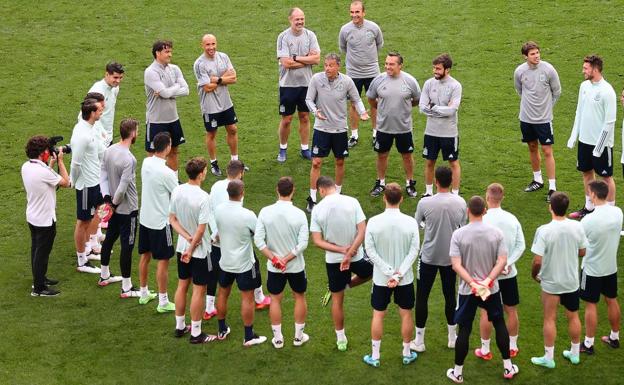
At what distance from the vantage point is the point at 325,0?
19375 millimetres

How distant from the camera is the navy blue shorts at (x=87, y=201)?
36.4 feet

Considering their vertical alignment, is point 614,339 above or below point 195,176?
below

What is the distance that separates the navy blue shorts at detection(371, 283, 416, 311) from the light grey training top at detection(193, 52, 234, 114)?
5.23 meters

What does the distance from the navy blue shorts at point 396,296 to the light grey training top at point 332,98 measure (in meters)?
3.72

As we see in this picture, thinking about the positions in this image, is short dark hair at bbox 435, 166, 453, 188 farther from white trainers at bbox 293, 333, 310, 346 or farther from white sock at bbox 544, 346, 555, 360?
white trainers at bbox 293, 333, 310, 346

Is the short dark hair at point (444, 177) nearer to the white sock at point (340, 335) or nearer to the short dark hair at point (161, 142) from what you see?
the white sock at point (340, 335)

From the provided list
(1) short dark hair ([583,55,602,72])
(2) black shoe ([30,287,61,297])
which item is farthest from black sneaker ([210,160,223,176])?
(1) short dark hair ([583,55,602,72])

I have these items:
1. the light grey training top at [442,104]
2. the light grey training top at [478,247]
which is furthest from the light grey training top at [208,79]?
the light grey training top at [478,247]

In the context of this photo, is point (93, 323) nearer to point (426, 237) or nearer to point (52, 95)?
point (426, 237)

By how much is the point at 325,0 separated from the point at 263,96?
4.15m

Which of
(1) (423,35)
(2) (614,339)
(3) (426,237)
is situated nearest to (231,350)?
(3) (426,237)

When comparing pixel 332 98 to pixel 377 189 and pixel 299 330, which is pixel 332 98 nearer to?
pixel 377 189

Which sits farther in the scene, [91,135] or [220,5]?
[220,5]

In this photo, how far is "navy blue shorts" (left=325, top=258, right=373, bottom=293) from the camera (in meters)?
9.28
